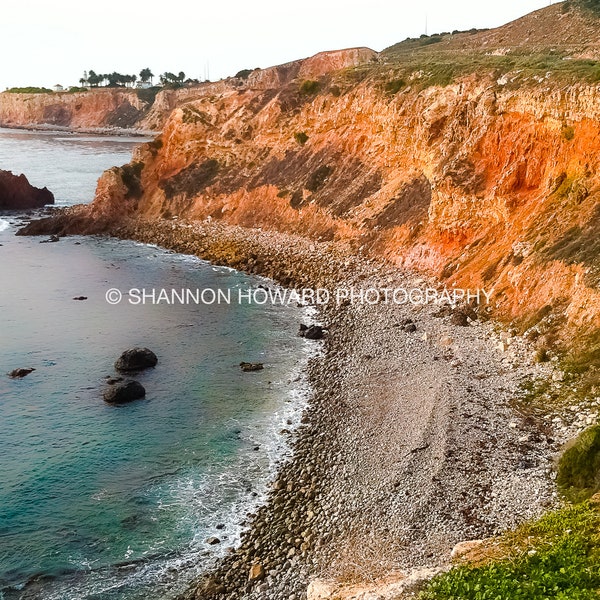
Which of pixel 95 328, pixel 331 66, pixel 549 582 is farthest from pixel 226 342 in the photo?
pixel 331 66

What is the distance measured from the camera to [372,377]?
36.2 meters

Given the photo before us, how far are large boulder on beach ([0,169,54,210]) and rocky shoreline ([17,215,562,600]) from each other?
69.0m

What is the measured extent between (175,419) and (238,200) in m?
46.7

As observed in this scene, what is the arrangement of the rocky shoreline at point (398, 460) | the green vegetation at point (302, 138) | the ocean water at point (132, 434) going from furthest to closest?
the green vegetation at point (302, 138) < the ocean water at point (132, 434) < the rocky shoreline at point (398, 460)

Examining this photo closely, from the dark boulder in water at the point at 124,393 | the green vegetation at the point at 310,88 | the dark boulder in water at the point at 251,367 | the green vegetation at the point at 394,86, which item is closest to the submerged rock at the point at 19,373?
the dark boulder in water at the point at 124,393

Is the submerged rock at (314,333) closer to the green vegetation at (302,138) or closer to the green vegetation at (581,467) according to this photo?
the green vegetation at (581,467)

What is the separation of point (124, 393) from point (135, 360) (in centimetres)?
451

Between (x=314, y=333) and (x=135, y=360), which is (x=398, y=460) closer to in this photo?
(x=314, y=333)

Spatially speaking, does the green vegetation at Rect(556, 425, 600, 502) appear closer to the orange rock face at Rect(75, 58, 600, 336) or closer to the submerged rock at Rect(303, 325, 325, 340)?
the orange rock face at Rect(75, 58, 600, 336)

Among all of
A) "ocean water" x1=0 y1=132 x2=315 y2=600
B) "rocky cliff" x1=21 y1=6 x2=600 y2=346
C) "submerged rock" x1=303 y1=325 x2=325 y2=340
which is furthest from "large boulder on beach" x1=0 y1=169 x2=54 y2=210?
"submerged rock" x1=303 y1=325 x2=325 y2=340

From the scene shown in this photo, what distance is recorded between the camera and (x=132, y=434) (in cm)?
3192

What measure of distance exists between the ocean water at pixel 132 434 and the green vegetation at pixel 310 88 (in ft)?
110

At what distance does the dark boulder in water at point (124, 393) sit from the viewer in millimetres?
34875

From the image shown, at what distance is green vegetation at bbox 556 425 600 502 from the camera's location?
75.5ft
